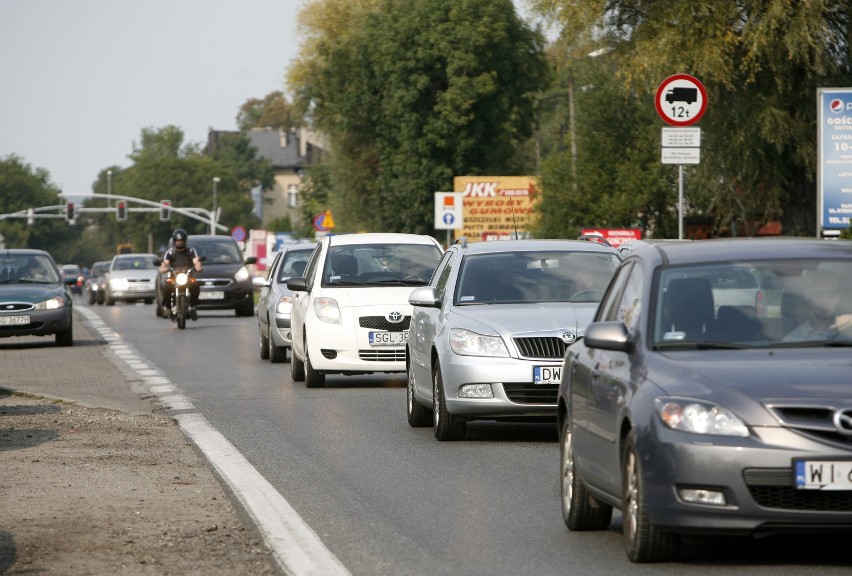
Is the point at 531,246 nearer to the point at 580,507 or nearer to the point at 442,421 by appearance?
the point at 442,421

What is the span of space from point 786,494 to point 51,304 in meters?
23.0

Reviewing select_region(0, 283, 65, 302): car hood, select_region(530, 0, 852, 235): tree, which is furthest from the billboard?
select_region(0, 283, 65, 302): car hood

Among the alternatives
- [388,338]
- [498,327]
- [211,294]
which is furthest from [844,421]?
[211,294]

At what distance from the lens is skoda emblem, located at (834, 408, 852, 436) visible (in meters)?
7.32

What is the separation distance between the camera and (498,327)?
13.8m

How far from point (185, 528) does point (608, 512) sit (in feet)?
7.03

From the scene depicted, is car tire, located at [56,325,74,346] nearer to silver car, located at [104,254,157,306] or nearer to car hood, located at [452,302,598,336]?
car hood, located at [452,302,598,336]

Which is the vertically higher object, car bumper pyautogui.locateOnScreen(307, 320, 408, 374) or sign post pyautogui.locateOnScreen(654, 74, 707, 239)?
sign post pyautogui.locateOnScreen(654, 74, 707, 239)

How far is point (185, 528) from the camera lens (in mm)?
9344

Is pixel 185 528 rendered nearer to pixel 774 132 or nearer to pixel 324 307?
pixel 324 307

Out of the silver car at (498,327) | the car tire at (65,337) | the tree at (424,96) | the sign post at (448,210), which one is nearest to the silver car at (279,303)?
the car tire at (65,337)

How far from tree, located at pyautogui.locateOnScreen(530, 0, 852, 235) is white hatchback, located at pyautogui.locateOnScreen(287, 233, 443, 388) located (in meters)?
8.89

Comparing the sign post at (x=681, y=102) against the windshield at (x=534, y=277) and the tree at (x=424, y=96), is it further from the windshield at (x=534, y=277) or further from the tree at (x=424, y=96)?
the tree at (x=424, y=96)

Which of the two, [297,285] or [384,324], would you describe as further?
[297,285]
